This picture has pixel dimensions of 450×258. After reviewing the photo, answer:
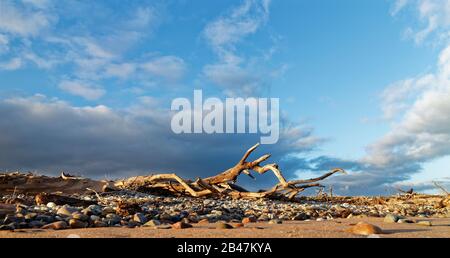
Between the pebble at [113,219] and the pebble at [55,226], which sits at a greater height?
the pebble at [55,226]

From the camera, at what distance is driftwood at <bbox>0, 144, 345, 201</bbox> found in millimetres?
12969

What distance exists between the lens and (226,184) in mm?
13688

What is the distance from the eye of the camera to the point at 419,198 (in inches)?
667

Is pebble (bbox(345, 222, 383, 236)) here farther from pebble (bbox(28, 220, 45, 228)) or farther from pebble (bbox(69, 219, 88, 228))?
pebble (bbox(28, 220, 45, 228))

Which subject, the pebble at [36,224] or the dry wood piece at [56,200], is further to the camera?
the dry wood piece at [56,200]

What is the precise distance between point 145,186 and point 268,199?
13.6 feet

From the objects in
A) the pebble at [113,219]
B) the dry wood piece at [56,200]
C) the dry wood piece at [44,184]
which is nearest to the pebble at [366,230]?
the pebble at [113,219]

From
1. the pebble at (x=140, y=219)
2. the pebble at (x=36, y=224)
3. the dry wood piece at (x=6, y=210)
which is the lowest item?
the pebble at (x=140, y=219)

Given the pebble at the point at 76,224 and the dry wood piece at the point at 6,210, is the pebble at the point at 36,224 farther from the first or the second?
the dry wood piece at the point at 6,210

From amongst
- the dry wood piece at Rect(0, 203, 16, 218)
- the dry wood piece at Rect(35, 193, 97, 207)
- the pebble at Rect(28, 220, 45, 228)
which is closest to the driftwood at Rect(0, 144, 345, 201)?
the dry wood piece at Rect(35, 193, 97, 207)

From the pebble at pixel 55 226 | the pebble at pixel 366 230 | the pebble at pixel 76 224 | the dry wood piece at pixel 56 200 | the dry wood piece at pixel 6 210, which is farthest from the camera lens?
the dry wood piece at pixel 56 200

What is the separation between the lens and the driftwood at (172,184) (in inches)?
511
